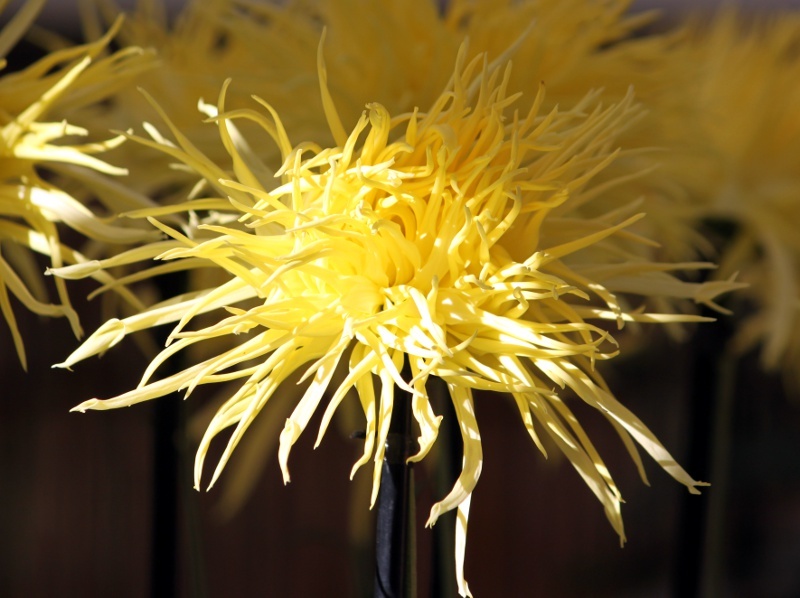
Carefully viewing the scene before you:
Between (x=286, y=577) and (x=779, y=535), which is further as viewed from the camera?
(x=779, y=535)

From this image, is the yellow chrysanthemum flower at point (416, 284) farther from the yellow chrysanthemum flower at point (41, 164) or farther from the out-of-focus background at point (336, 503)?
the out-of-focus background at point (336, 503)

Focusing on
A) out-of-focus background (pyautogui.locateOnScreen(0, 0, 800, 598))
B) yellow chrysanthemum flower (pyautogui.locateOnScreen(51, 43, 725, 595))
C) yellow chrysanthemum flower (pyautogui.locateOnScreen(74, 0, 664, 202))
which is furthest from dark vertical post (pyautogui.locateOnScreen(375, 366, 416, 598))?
out-of-focus background (pyautogui.locateOnScreen(0, 0, 800, 598))

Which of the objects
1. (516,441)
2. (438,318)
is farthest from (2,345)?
(438,318)

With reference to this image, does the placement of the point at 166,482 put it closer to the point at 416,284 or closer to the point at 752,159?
the point at 416,284

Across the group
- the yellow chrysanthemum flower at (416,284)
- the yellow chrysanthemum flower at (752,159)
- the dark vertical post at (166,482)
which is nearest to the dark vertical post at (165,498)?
the dark vertical post at (166,482)

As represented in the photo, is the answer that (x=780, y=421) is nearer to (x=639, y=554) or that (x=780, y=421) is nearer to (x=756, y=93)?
(x=639, y=554)

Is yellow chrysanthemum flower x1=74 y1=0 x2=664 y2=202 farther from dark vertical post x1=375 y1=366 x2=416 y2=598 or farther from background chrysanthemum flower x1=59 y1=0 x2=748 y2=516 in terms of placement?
dark vertical post x1=375 y1=366 x2=416 y2=598
